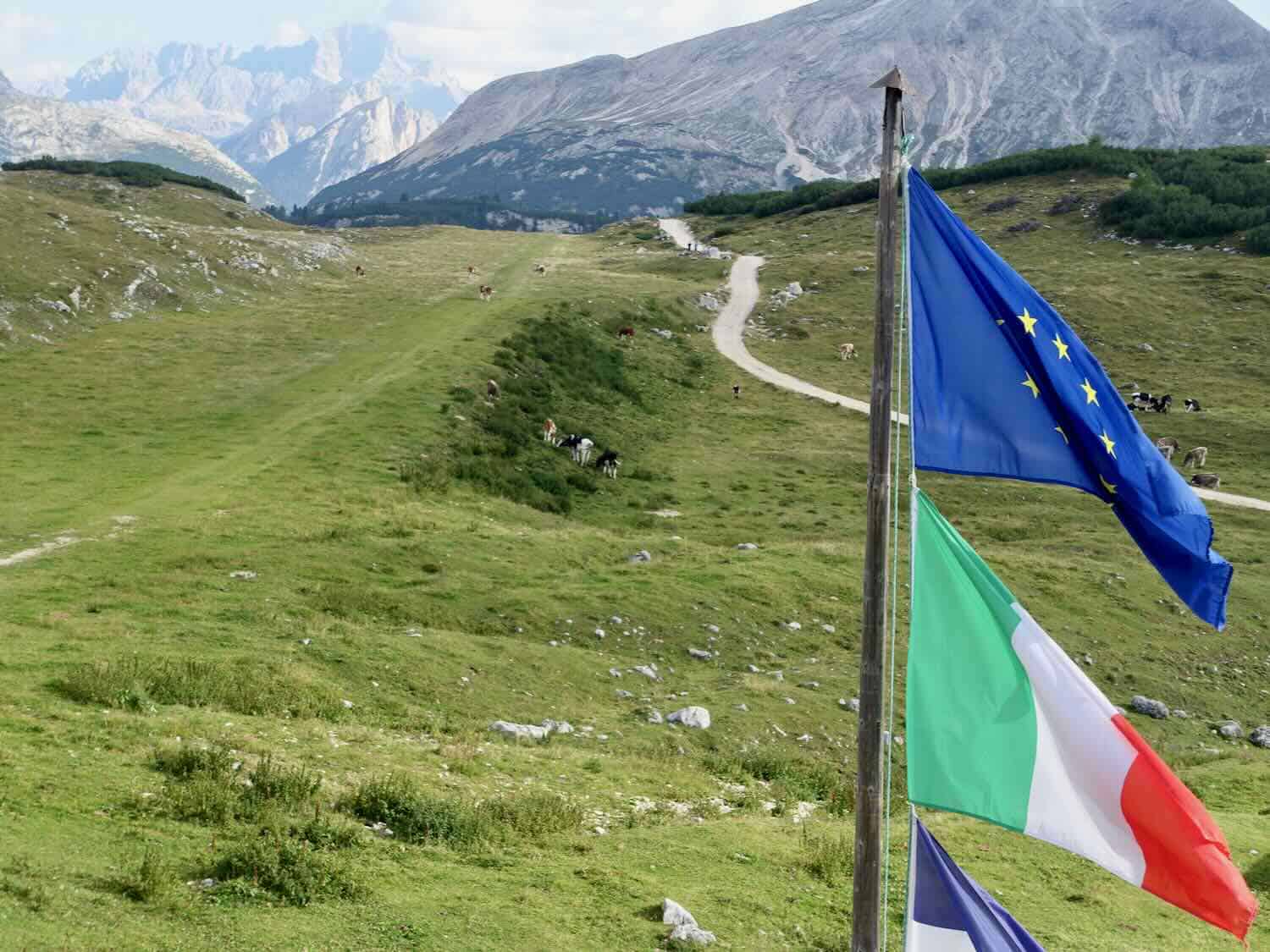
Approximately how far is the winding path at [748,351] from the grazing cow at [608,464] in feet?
43.4

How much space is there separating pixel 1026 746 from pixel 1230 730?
24196mm

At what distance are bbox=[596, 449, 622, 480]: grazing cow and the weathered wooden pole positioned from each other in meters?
39.4

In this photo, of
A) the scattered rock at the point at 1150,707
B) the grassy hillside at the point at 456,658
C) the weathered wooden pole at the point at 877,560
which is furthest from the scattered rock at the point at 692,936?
the scattered rock at the point at 1150,707

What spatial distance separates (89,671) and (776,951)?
12734 mm

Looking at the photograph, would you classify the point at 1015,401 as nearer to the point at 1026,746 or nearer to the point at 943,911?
the point at 1026,746

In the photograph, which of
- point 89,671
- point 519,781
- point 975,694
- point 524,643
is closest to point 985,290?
point 975,694

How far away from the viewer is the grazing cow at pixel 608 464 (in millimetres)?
49562

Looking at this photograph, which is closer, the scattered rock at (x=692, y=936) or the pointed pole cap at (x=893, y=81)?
the pointed pole cap at (x=893, y=81)

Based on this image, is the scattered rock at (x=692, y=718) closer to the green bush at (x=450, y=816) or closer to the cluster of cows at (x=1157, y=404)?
the green bush at (x=450, y=816)

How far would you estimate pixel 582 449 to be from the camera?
5066cm

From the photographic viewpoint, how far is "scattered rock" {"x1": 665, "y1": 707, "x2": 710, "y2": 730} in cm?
2342

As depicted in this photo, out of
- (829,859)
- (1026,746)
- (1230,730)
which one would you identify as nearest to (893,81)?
(1026,746)

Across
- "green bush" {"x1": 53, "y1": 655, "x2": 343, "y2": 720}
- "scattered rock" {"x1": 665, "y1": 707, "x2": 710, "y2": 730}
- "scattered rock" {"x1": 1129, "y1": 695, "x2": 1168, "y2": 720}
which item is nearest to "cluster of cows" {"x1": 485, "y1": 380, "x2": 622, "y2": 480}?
"scattered rock" {"x1": 1129, "y1": 695, "x2": 1168, "y2": 720}

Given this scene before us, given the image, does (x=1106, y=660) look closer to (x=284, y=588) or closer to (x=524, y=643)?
(x=524, y=643)
